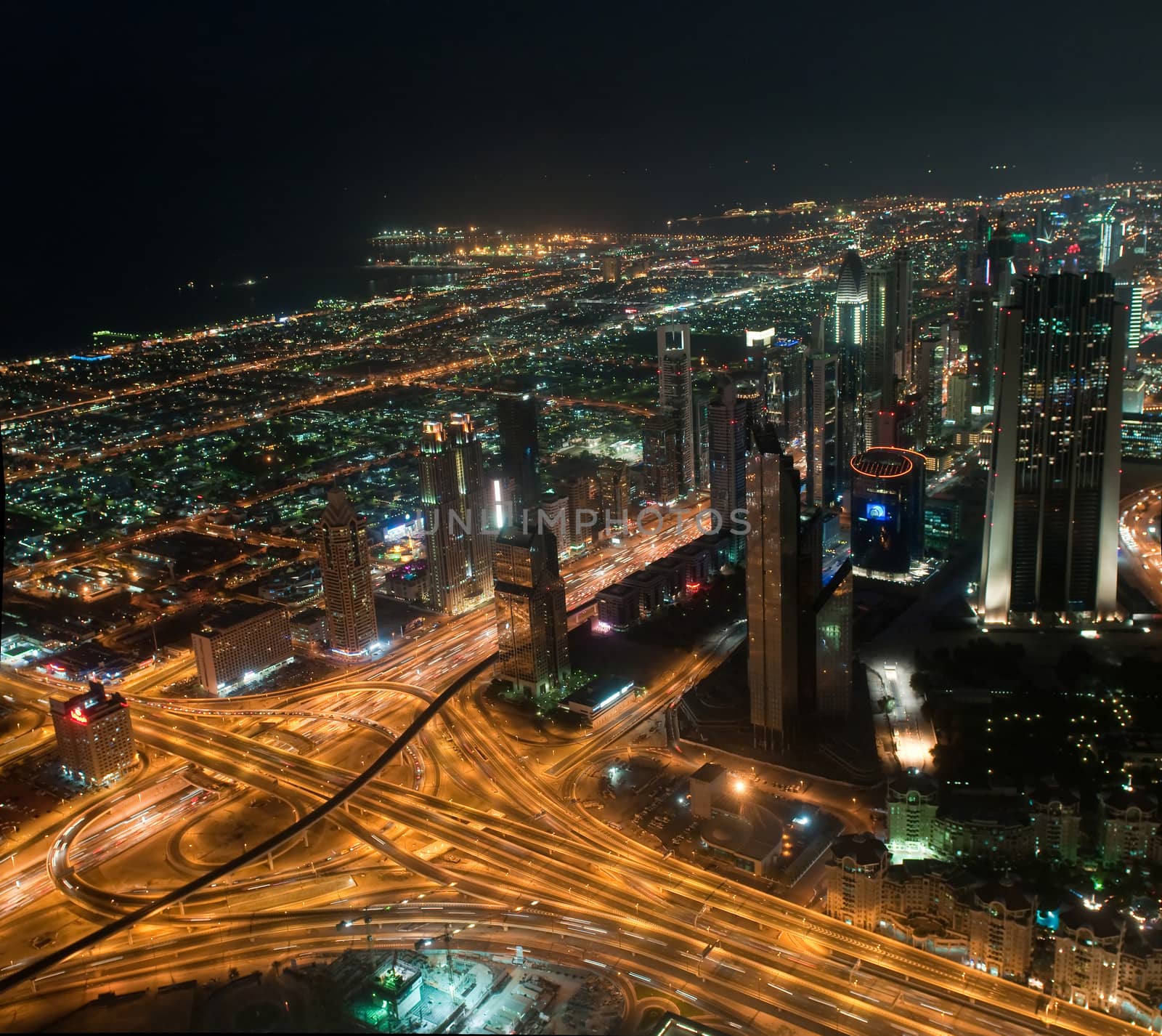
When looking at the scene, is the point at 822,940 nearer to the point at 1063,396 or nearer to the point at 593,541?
the point at 1063,396

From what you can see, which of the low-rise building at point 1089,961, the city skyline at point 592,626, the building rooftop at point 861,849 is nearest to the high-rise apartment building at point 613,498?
the city skyline at point 592,626

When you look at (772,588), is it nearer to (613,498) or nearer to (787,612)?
(787,612)

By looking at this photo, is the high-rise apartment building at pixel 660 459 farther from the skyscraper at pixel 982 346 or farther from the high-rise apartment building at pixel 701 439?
the skyscraper at pixel 982 346

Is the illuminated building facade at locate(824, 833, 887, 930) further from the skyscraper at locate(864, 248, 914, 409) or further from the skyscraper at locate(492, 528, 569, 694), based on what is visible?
the skyscraper at locate(864, 248, 914, 409)

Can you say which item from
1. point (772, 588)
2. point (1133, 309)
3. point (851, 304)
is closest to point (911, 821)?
point (772, 588)

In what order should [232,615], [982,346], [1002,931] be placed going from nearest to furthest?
[1002,931], [232,615], [982,346]
